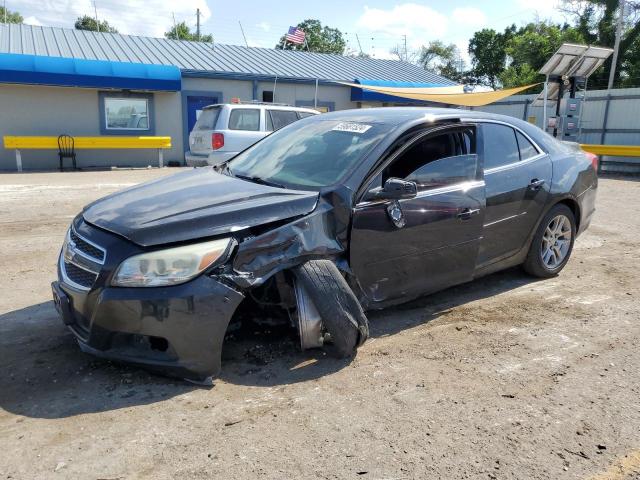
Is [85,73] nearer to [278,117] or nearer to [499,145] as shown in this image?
[278,117]

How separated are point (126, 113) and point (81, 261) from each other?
16.0 metres

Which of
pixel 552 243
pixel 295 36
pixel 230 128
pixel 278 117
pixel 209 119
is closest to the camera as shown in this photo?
pixel 552 243

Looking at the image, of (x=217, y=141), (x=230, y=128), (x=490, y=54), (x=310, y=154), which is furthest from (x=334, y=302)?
(x=490, y=54)

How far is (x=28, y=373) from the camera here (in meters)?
3.16

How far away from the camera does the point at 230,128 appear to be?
36.3ft

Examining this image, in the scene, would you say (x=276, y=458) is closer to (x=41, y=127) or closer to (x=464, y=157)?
(x=464, y=157)

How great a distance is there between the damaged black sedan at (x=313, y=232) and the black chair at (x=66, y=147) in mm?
13486

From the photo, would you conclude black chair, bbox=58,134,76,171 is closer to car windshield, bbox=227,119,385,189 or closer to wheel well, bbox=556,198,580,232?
car windshield, bbox=227,119,385,189

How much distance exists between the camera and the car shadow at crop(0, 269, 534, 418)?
9.48ft

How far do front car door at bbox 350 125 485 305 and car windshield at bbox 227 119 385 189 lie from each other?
0.91 ft

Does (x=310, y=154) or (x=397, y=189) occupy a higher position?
(x=310, y=154)

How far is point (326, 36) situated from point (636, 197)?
63.4 meters

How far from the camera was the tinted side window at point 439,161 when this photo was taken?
390 cm

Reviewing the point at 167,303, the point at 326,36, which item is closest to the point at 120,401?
the point at 167,303
